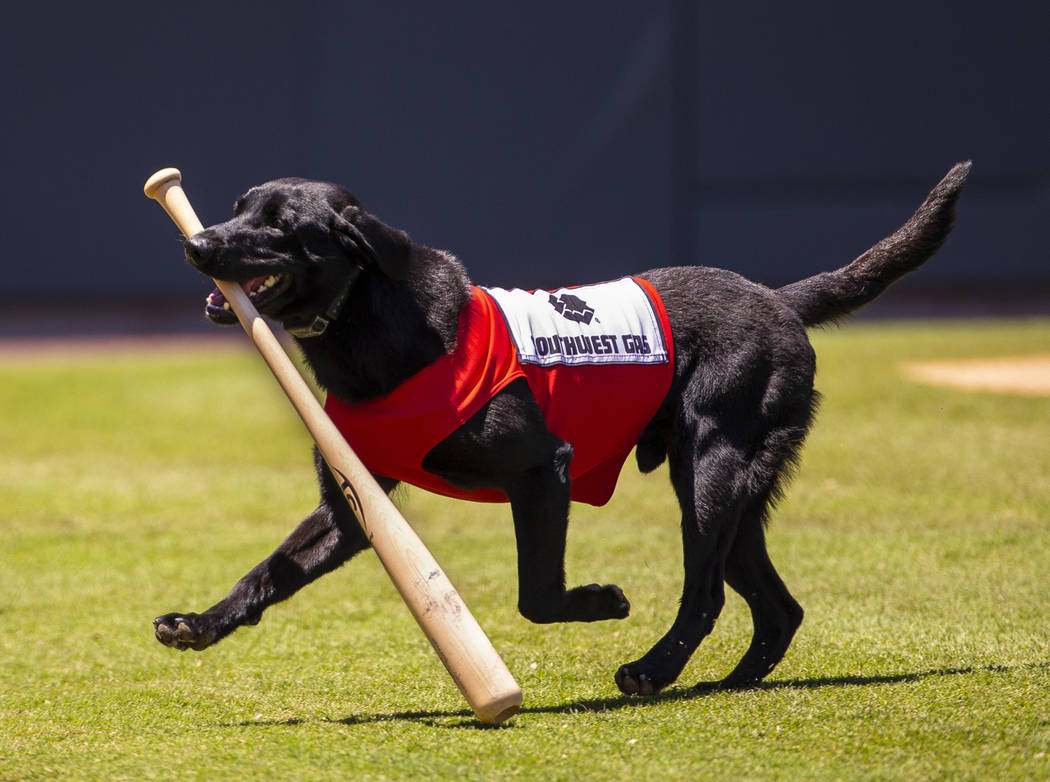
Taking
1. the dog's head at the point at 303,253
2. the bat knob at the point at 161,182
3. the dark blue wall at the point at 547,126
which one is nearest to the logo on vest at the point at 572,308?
the dog's head at the point at 303,253

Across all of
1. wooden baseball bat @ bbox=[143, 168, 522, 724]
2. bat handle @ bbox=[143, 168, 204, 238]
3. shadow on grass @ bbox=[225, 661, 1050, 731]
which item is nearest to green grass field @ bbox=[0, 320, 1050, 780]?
shadow on grass @ bbox=[225, 661, 1050, 731]

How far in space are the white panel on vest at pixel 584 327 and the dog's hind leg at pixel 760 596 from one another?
695mm

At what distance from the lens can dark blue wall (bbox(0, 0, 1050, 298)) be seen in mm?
16328

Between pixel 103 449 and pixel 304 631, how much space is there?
5458mm

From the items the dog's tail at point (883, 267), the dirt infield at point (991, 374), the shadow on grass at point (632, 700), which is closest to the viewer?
the shadow on grass at point (632, 700)

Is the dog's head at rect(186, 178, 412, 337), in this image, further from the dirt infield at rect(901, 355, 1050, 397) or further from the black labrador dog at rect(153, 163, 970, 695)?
the dirt infield at rect(901, 355, 1050, 397)

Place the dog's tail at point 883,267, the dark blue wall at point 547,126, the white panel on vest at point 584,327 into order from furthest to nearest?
1. the dark blue wall at point 547,126
2. the dog's tail at point 883,267
3. the white panel on vest at point 584,327

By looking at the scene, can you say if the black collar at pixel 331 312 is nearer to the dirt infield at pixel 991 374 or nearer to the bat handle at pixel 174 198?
the bat handle at pixel 174 198

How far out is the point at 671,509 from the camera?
24.7 ft

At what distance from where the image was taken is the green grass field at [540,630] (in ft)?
10.7

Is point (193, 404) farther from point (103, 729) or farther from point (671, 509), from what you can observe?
point (103, 729)

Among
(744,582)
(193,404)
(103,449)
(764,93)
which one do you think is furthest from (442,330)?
(764,93)

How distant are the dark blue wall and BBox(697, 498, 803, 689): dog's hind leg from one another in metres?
12.4

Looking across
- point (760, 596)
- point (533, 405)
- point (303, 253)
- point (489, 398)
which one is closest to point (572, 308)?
point (533, 405)
